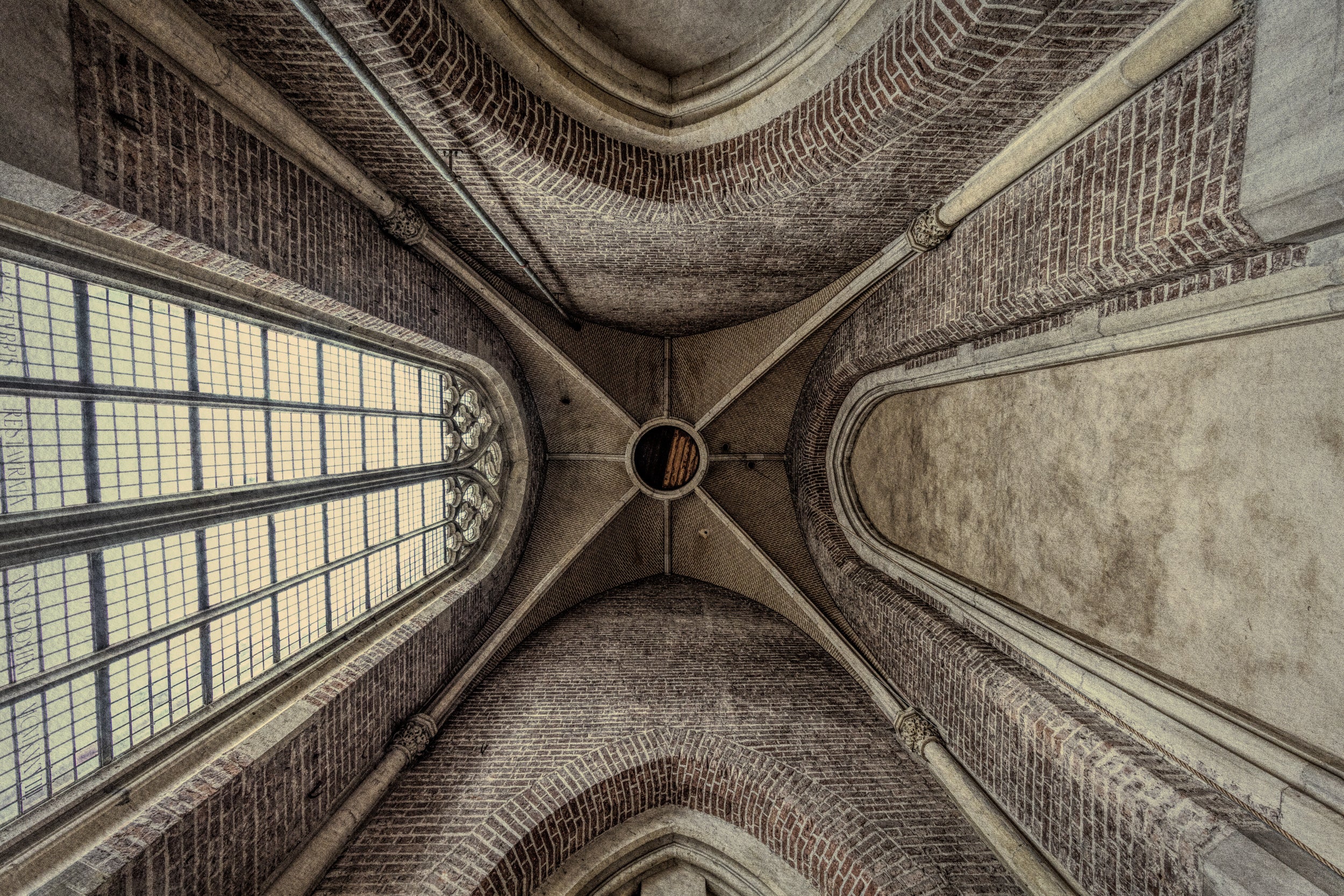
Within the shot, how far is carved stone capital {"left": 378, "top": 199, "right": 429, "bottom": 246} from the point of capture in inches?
205

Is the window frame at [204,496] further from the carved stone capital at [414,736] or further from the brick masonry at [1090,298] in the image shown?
the brick masonry at [1090,298]

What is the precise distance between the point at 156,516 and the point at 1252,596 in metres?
6.14

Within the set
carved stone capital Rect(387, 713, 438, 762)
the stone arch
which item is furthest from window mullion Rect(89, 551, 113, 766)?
the stone arch

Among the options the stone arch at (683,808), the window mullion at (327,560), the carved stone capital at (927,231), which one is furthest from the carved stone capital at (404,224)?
the stone arch at (683,808)

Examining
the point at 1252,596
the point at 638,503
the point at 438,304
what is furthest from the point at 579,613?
the point at 1252,596

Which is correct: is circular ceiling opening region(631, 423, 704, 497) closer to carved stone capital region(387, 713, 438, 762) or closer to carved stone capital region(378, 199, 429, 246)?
carved stone capital region(387, 713, 438, 762)

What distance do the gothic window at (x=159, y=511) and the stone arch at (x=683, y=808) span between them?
228 centimetres

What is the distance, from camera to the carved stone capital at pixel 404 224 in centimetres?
521

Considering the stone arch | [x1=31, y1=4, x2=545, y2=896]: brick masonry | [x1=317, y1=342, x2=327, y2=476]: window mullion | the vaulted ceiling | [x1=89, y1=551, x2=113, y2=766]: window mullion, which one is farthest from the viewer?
[x1=317, y1=342, x2=327, y2=476]: window mullion

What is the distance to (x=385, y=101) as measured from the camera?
3.79 meters

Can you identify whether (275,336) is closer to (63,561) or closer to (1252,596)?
(63,561)

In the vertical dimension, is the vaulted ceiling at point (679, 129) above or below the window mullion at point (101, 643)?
above

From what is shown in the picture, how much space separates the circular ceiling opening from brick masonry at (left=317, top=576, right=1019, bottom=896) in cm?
291

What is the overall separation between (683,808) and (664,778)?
36cm
